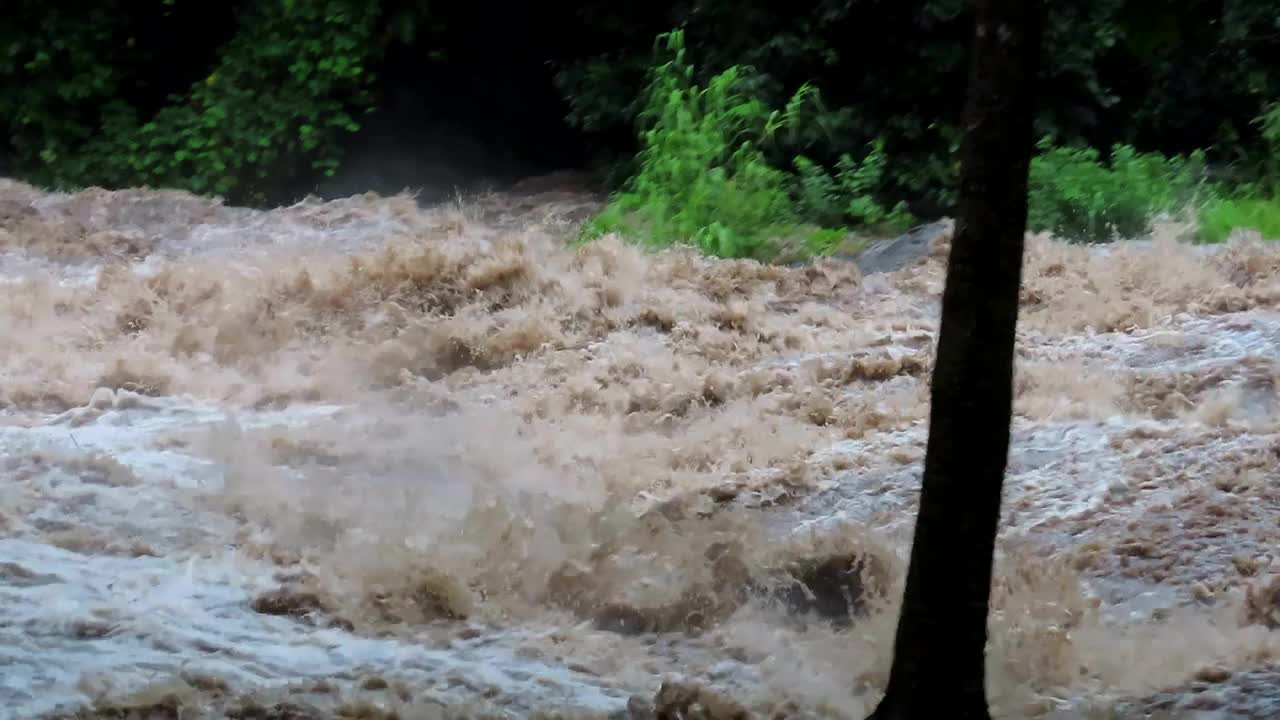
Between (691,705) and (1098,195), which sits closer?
(691,705)

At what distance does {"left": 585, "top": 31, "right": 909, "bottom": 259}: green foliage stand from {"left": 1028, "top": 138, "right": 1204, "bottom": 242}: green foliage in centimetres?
130

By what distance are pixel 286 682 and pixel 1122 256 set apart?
22.6ft

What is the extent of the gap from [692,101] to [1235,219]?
14.0 ft

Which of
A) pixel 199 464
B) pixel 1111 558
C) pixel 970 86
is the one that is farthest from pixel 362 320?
pixel 970 86

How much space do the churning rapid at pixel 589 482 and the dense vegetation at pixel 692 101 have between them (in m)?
1.89

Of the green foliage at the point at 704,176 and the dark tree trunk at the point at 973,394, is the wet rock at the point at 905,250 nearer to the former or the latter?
the green foliage at the point at 704,176

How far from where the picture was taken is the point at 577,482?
6.16 m

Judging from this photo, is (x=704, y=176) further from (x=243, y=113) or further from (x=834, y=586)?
(x=834, y=586)

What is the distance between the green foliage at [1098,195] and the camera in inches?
430

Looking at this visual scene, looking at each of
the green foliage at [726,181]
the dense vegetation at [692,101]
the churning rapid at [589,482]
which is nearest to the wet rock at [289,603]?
the churning rapid at [589,482]

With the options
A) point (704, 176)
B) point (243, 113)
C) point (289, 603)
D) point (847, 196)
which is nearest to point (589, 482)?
point (289, 603)

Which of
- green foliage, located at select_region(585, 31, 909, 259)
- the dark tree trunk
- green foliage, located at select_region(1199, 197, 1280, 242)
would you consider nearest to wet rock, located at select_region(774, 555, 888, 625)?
the dark tree trunk

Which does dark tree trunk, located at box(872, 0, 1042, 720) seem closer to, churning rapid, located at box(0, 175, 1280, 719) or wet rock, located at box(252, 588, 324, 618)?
churning rapid, located at box(0, 175, 1280, 719)

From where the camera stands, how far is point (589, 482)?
616 centimetres
